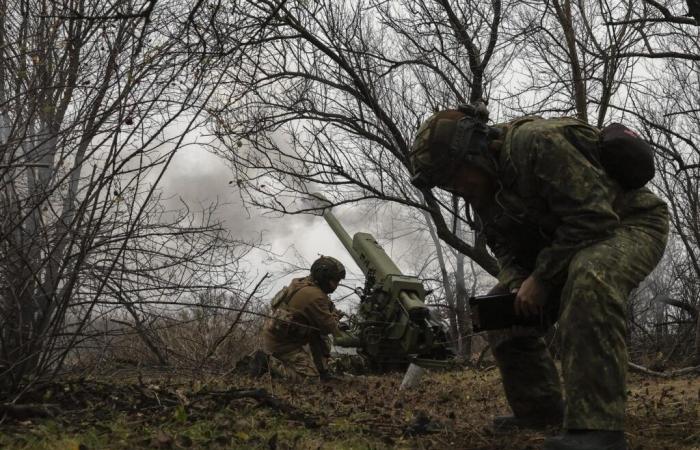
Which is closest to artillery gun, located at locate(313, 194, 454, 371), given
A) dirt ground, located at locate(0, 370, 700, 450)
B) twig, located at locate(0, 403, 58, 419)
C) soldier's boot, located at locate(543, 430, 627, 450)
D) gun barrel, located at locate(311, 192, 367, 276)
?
gun barrel, located at locate(311, 192, 367, 276)

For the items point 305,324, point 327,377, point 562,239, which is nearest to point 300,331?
point 305,324

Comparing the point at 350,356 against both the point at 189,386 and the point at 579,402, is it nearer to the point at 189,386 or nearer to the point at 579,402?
the point at 189,386

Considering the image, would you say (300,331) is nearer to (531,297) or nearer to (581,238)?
(531,297)

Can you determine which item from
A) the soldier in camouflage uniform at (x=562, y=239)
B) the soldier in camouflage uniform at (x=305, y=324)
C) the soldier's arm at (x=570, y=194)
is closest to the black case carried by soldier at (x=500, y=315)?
the soldier in camouflage uniform at (x=562, y=239)

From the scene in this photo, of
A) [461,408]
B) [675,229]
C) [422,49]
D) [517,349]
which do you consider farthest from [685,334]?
[517,349]

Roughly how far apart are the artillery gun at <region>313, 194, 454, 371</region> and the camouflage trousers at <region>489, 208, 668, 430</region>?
213 inches

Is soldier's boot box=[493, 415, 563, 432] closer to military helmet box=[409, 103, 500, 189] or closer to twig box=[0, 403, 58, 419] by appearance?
military helmet box=[409, 103, 500, 189]

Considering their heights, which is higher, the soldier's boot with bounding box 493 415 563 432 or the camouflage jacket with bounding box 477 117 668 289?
the camouflage jacket with bounding box 477 117 668 289

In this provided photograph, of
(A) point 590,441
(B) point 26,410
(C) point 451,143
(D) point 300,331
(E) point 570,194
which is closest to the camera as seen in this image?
(A) point 590,441

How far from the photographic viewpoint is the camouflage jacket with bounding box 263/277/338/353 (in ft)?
27.6

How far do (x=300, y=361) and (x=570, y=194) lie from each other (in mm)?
5870

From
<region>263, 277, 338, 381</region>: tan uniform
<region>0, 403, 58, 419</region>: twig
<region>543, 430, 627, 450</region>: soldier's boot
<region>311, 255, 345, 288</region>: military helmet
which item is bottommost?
<region>543, 430, 627, 450</region>: soldier's boot

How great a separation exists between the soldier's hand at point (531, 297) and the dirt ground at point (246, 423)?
0.68 m

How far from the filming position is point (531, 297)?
3.43 metres
